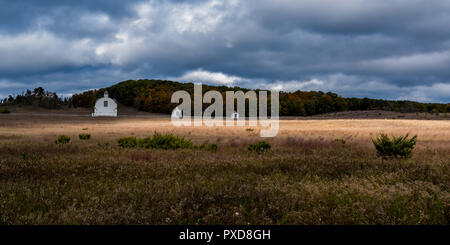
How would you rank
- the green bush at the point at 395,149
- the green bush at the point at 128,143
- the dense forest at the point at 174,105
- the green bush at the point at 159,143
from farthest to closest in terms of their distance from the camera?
the dense forest at the point at 174,105 < the green bush at the point at 128,143 < the green bush at the point at 159,143 < the green bush at the point at 395,149

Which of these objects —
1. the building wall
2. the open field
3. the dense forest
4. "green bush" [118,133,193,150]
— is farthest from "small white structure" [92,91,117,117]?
the open field

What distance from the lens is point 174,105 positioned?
123750mm

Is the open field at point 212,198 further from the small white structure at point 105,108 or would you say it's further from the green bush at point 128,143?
the small white structure at point 105,108

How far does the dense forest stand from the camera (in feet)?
413

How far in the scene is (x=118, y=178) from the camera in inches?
338

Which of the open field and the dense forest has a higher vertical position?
the dense forest

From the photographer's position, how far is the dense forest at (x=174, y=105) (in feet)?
413

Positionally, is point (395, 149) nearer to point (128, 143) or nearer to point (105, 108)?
point (128, 143)

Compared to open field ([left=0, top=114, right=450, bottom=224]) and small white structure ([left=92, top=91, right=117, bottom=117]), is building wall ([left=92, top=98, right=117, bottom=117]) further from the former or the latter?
open field ([left=0, top=114, right=450, bottom=224])

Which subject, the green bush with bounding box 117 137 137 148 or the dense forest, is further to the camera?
the dense forest

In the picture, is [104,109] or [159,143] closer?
[159,143]

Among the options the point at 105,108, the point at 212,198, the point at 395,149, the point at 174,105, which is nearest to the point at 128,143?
the point at 212,198

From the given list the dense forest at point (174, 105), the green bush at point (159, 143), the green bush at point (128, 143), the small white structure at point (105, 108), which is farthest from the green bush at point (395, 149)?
the dense forest at point (174, 105)
